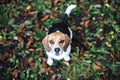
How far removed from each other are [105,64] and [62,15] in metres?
1.39

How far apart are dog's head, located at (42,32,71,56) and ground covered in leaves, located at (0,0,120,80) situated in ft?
1.96

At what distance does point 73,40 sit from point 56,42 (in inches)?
35.9

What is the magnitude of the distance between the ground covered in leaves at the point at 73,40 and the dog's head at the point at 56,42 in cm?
60

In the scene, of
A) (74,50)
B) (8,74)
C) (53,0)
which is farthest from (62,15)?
(8,74)

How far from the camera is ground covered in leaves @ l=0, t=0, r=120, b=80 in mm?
4957

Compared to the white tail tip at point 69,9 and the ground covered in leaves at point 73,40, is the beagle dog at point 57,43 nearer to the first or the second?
the ground covered in leaves at point 73,40

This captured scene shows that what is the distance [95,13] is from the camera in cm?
567

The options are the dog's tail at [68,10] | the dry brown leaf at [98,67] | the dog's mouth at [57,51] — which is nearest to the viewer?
the dog's mouth at [57,51]

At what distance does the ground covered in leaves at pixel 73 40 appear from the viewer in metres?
4.96

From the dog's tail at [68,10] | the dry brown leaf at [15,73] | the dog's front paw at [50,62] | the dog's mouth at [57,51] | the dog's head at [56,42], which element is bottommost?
the dry brown leaf at [15,73]

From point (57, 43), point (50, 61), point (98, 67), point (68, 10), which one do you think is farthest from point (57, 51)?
point (68, 10)

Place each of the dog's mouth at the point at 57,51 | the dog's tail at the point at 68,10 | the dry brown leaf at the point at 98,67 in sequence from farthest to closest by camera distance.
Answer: the dog's tail at the point at 68,10, the dry brown leaf at the point at 98,67, the dog's mouth at the point at 57,51

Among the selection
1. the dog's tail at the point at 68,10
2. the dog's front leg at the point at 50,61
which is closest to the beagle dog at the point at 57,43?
the dog's front leg at the point at 50,61

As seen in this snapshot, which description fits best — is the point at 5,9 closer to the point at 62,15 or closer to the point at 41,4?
the point at 41,4
